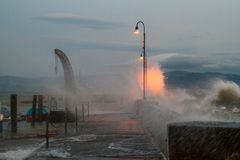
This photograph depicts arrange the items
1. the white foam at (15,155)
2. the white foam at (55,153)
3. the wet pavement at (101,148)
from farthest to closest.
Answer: the white foam at (15,155) → the white foam at (55,153) → the wet pavement at (101,148)

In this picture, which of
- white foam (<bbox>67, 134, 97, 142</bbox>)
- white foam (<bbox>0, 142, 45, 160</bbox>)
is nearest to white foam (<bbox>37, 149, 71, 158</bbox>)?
white foam (<bbox>0, 142, 45, 160</bbox>)

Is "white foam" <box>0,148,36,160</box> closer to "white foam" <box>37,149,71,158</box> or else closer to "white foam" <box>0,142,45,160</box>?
"white foam" <box>0,142,45,160</box>

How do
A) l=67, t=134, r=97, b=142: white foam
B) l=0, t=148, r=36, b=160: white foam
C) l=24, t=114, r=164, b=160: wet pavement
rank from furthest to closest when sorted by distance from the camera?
l=67, t=134, r=97, b=142: white foam, l=0, t=148, r=36, b=160: white foam, l=24, t=114, r=164, b=160: wet pavement

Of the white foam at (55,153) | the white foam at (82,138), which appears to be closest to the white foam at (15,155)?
the white foam at (55,153)

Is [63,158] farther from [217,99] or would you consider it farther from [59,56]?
[217,99]

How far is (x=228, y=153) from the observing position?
8422 millimetres

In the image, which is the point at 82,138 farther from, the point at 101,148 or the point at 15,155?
the point at 15,155

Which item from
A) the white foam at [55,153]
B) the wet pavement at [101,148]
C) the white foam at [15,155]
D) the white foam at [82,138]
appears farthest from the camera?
the white foam at [82,138]

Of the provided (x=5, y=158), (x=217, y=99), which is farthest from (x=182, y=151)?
(x=217, y=99)

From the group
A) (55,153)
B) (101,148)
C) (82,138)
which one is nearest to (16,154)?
(55,153)

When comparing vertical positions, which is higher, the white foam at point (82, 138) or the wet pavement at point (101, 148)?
the white foam at point (82, 138)

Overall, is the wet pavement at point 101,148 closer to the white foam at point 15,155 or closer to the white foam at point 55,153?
the white foam at point 55,153

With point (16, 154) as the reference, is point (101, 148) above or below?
above

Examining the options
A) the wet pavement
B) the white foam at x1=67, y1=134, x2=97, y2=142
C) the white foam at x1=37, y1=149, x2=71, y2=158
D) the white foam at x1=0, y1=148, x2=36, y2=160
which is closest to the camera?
the wet pavement
